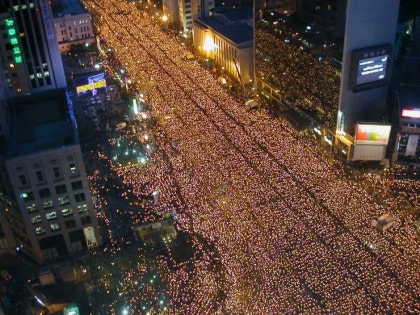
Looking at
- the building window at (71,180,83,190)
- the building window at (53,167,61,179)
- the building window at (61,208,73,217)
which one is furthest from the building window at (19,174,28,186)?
the building window at (61,208,73,217)

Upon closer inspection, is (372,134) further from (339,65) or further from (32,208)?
(32,208)

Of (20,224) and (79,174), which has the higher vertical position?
(79,174)

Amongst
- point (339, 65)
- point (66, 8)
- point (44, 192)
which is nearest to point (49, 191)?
point (44, 192)

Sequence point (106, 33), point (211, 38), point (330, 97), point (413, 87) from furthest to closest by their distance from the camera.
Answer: point (106, 33) < point (211, 38) < point (413, 87) < point (330, 97)

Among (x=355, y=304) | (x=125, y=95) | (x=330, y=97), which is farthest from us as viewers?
(x=125, y=95)

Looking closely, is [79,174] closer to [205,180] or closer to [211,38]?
[205,180]

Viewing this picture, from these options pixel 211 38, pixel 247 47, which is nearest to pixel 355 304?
pixel 247 47

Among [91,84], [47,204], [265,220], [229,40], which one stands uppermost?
[229,40]
